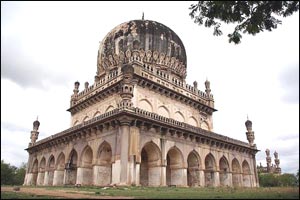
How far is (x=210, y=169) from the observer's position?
87.8 ft

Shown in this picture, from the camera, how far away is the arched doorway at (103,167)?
21906 millimetres

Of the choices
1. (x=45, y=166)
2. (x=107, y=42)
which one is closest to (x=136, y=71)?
(x=107, y=42)

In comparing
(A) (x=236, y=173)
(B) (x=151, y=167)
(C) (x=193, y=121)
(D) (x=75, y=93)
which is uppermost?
(D) (x=75, y=93)

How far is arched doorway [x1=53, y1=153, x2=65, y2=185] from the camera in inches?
1051

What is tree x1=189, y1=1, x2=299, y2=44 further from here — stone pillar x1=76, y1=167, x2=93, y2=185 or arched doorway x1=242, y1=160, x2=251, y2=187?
arched doorway x1=242, y1=160, x2=251, y2=187

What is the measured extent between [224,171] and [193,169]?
189 inches

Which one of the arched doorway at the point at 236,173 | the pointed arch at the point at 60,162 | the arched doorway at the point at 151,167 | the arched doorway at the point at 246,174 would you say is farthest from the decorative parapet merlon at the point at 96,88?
the arched doorway at the point at 246,174

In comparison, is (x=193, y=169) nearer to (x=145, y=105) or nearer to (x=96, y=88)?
(x=145, y=105)

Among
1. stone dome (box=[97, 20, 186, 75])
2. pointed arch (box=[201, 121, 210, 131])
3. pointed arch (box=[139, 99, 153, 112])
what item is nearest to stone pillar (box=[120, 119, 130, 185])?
pointed arch (box=[139, 99, 153, 112])

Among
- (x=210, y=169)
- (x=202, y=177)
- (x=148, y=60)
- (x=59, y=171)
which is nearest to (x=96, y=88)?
(x=148, y=60)

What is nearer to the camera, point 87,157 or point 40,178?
point 87,157

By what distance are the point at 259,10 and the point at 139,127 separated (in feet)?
44.4

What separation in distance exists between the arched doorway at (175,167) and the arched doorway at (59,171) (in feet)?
34.0

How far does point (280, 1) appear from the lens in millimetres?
8891
